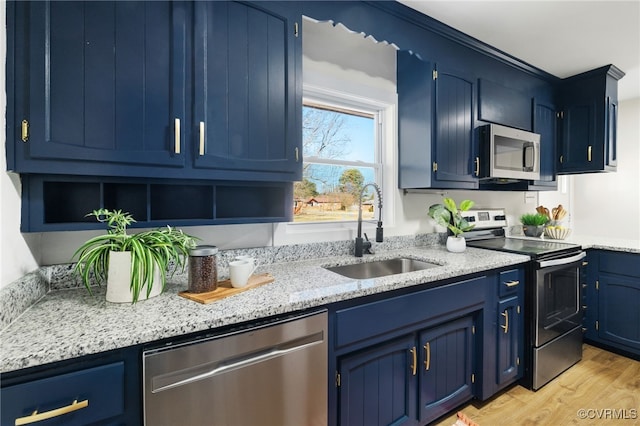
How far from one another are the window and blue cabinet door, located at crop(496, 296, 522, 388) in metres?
1.05

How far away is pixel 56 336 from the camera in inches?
31.9

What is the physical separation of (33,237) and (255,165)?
0.90 m

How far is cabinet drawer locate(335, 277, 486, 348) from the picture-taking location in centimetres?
125

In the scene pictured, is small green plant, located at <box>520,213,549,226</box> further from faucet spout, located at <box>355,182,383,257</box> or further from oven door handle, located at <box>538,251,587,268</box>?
faucet spout, located at <box>355,182,383,257</box>

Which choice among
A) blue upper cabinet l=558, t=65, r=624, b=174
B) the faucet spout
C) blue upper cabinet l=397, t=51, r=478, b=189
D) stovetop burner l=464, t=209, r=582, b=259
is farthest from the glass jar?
blue upper cabinet l=558, t=65, r=624, b=174

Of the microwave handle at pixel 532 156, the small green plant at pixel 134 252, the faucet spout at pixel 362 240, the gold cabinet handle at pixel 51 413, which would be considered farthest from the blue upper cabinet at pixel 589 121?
the gold cabinet handle at pixel 51 413

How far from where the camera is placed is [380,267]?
1.96m

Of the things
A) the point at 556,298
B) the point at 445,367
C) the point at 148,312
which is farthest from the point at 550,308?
the point at 148,312

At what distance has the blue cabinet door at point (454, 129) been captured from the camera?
2059 millimetres

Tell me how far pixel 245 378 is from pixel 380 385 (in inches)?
27.6

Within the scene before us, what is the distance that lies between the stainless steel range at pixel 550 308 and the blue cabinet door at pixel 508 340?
0.10 m

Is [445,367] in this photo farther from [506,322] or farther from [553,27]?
[553,27]

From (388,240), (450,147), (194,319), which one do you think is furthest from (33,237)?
(450,147)

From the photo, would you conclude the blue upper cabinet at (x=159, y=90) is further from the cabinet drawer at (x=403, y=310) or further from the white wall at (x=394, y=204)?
the cabinet drawer at (x=403, y=310)
